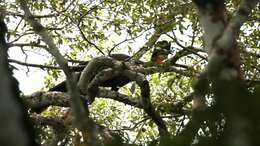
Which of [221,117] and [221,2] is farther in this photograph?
[221,2]

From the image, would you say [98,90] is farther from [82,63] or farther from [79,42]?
[79,42]

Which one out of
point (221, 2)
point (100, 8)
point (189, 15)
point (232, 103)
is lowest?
point (232, 103)

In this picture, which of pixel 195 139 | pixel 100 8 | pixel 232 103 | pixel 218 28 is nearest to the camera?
pixel 232 103

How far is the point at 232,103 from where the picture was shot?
3.64 ft

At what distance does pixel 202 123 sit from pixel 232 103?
34 cm

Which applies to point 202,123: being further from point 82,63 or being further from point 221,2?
point 82,63

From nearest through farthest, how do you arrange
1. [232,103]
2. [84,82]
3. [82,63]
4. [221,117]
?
1. [232,103]
2. [221,117]
3. [84,82]
4. [82,63]

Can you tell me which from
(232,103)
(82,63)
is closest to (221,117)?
(232,103)

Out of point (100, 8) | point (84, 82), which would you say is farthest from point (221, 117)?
point (100, 8)

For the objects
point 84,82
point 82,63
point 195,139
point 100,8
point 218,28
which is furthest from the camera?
point 100,8

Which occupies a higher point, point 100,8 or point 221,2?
point 100,8

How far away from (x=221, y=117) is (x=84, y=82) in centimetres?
432

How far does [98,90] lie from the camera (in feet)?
19.8

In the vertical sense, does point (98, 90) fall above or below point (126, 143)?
above
